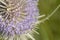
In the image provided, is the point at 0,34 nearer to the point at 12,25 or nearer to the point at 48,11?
the point at 12,25

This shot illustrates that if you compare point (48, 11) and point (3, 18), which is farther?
point (48, 11)

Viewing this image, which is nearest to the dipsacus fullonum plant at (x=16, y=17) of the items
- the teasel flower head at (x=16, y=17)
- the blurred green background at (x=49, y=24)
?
the teasel flower head at (x=16, y=17)

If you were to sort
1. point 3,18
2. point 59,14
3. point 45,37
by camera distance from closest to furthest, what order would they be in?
point 3,18 < point 45,37 < point 59,14

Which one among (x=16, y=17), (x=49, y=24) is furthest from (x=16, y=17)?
(x=49, y=24)

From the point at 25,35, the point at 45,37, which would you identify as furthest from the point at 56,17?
the point at 25,35

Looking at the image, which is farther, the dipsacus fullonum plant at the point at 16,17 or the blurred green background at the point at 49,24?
the blurred green background at the point at 49,24

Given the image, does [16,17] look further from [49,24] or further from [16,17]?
[49,24]

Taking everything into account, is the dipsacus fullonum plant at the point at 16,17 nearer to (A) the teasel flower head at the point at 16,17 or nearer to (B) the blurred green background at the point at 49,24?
(A) the teasel flower head at the point at 16,17

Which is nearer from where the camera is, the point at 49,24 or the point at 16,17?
the point at 16,17
